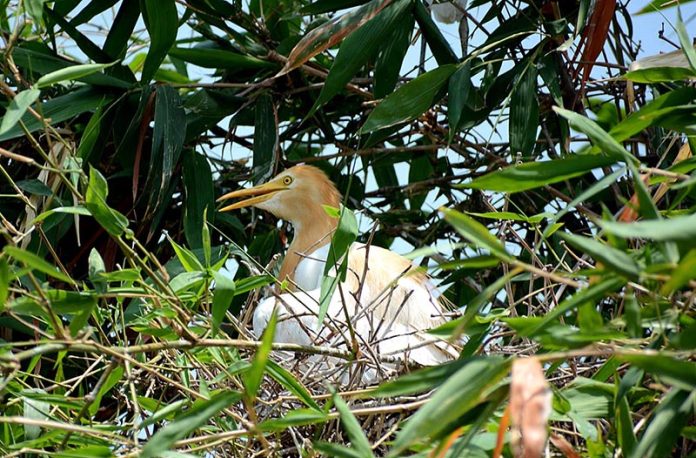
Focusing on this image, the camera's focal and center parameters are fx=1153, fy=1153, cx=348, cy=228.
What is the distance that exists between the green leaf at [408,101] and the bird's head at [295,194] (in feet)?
2.38

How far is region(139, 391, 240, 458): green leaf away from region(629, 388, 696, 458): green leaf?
457 millimetres

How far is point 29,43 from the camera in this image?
2678 mm

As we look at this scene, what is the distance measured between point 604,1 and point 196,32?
1.18 metres

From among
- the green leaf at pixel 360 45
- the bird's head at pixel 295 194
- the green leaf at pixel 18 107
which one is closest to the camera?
the green leaf at pixel 18 107

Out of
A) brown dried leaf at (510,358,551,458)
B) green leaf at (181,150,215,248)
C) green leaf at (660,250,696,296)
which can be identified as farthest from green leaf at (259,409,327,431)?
green leaf at (181,150,215,248)

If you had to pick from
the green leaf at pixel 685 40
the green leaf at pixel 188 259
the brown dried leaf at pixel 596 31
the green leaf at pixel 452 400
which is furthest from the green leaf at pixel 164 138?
the green leaf at pixel 452 400

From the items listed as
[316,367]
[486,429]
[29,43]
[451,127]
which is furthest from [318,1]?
[486,429]

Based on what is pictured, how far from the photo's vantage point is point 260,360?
1.26 meters

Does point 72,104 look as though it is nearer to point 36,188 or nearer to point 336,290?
point 36,188

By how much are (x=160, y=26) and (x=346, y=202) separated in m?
0.71

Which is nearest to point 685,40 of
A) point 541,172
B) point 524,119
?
point 541,172

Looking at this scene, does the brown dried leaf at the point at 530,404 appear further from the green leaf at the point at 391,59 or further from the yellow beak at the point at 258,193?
the yellow beak at the point at 258,193

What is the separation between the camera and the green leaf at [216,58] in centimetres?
269

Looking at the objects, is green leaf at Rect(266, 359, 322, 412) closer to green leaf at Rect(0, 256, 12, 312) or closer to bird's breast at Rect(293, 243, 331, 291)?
green leaf at Rect(0, 256, 12, 312)
